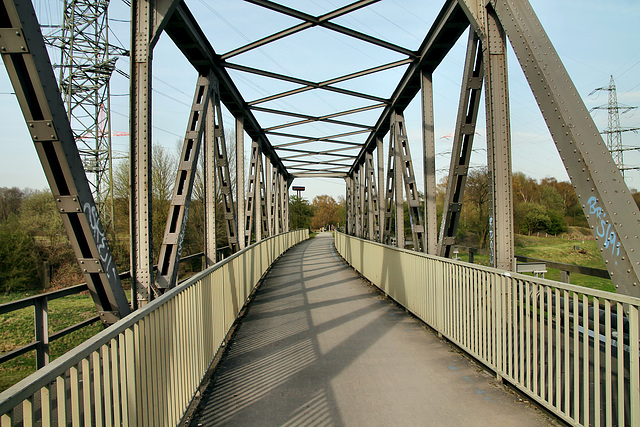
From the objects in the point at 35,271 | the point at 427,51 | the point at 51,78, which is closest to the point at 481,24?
the point at 427,51

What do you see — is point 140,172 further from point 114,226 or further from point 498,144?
point 114,226

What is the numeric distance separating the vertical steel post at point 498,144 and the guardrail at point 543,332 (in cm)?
47

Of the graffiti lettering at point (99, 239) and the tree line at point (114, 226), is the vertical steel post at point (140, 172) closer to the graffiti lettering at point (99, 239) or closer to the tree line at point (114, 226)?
the graffiti lettering at point (99, 239)

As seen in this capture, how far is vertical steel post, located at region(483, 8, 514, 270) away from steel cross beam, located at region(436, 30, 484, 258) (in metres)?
0.69

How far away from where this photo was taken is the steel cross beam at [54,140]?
9.01ft

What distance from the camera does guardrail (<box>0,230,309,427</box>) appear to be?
1.61 m

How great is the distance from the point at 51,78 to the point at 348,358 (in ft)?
13.7

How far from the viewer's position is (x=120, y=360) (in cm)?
221

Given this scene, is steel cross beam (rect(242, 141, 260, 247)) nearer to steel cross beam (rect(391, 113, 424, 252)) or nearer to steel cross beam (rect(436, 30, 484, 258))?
steel cross beam (rect(391, 113, 424, 252))

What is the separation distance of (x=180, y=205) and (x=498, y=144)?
14.7 ft

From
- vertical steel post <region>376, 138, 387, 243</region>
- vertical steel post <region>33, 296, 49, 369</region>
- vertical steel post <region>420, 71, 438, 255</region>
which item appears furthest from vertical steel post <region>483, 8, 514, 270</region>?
vertical steel post <region>376, 138, 387, 243</region>

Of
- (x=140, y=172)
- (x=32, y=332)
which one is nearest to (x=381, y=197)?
(x=140, y=172)

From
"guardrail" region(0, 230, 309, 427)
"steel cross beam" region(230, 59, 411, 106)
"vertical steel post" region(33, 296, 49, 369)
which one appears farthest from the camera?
"steel cross beam" region(230, 59, 411, 106)

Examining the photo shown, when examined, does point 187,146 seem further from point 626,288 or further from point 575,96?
point 626,288
